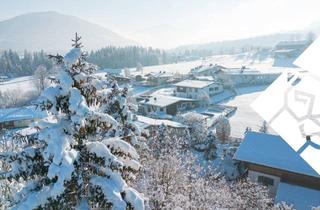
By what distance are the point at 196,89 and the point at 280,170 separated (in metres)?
37.6

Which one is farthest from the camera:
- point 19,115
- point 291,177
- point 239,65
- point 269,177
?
point 239,65

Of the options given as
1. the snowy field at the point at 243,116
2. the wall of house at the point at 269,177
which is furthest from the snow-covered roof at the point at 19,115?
the wall of house at the point at 269,177

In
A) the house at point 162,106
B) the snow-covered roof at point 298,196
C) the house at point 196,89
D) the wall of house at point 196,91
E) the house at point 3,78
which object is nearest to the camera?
the snow-covered roof at point 298,196

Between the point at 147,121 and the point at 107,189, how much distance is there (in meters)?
27.4

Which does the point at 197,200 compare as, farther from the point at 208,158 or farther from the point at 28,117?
the point at 28,117

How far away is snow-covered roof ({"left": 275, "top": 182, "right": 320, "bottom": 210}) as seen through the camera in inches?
585

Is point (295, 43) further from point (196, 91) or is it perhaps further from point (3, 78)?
point (3, 78)

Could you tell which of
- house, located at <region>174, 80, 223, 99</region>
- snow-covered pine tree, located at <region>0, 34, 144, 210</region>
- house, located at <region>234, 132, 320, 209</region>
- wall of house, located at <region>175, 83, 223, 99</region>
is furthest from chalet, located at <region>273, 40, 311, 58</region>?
snow-covered pine tree, located at <region>0, 34, 144, 210</region>

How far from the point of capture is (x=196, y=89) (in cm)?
5431

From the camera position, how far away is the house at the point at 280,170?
51.4 ft

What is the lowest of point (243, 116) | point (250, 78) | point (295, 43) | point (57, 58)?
point (243, 116)

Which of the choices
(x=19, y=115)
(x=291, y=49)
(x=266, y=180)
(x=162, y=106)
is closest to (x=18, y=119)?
(x=19, y=115)

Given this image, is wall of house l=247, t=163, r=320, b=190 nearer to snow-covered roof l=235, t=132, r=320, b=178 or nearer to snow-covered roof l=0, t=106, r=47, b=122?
snow-covered roof l=235, t=132, r=320, b=178

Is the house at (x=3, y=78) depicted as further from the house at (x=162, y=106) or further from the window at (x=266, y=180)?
the window at (x=266, y=180)
